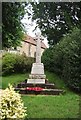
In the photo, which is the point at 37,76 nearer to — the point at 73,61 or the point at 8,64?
the point at 73,61

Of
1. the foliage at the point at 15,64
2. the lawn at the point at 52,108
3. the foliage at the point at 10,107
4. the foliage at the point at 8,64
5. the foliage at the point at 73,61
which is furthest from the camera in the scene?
the foliage at the point at 15,64

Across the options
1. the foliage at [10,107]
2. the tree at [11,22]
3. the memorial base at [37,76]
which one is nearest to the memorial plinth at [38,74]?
the memorial base at [37,76]

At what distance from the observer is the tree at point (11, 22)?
1226 centimetres

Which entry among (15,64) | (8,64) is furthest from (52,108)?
(15,64)

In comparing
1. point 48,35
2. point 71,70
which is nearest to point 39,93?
point 71,70

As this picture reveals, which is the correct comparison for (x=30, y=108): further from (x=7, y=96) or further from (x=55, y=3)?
(x=55, y=3)

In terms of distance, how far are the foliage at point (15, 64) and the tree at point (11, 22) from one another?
5352 mm

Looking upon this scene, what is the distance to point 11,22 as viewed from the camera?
41.2 ft

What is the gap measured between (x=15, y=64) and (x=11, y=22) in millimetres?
6562

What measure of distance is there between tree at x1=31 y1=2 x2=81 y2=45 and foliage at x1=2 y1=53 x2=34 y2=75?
3.91 metres

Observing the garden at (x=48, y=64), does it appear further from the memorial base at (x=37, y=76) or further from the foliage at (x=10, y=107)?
the memorial base at (x=37, y=76)

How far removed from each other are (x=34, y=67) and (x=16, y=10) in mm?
3410

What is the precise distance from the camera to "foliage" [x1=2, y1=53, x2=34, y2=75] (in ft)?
61.1

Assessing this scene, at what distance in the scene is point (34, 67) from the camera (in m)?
15.0
